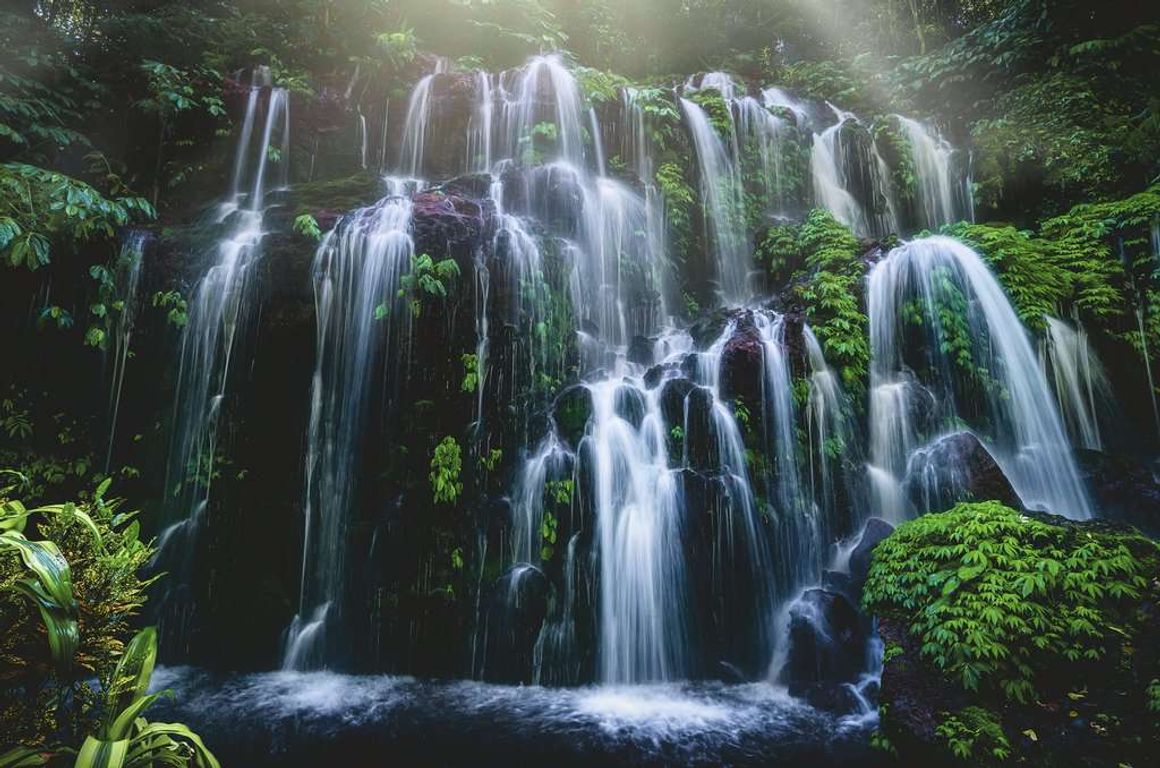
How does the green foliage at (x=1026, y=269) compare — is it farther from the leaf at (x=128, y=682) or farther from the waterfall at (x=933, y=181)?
the leaf at (x=128, y=682)

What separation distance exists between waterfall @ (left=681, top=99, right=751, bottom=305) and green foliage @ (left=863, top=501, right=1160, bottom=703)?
755cm

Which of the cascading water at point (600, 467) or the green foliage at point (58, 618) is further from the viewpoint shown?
the cascading water at point (600, 467)

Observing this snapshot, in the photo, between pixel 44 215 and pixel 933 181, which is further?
pixel 933 181

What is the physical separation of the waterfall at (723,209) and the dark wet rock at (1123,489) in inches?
257

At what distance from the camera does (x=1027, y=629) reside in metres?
4.31

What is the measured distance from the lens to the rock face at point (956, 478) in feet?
20.9

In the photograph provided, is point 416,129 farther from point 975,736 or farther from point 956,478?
point 975,736

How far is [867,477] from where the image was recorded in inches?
288

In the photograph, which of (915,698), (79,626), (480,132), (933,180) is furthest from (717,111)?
(79,626)

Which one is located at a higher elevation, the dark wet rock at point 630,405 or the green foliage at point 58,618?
the dark wet rock at point 630,405

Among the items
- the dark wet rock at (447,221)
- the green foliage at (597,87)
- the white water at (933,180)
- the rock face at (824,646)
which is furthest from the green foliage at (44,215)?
the white water at (933,180)

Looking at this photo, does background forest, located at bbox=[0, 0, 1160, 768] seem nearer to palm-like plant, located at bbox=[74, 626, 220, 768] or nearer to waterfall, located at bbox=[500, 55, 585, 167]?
palm-like plant, located at bbox=[74, 626, 220, 768]

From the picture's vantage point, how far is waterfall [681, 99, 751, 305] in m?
12.1

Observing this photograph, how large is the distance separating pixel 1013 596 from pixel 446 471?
239 inches
